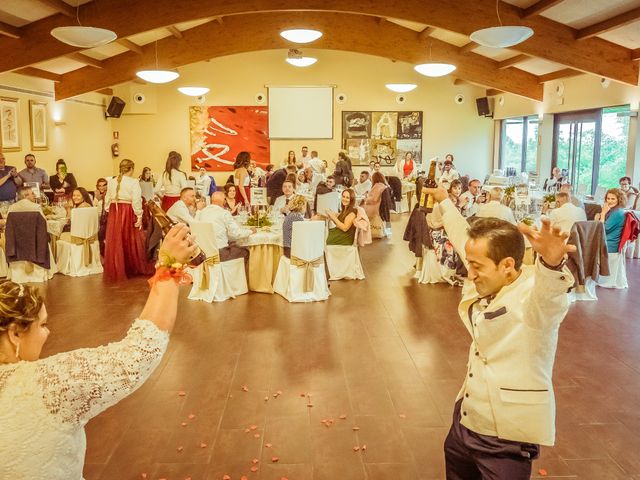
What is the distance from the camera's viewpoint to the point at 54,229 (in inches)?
304

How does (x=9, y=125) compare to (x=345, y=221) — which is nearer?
(x=345, y=221)

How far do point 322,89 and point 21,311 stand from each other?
49.3 ft

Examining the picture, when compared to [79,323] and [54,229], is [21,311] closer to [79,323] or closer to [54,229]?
[79,323]

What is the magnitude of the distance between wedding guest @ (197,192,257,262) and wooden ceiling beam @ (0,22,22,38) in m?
4.49

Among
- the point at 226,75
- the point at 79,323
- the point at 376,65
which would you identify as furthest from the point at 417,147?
the point at 79,323

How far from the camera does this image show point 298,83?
1577 centimetres

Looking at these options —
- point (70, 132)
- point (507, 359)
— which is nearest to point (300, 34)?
point (70, 132)

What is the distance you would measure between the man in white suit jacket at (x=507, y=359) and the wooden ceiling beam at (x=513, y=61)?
1084 cm

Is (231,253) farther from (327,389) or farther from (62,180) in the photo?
(62,180)

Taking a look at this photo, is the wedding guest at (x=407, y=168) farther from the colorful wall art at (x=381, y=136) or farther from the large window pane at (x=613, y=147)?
the large window pane at (x=613, y=147)

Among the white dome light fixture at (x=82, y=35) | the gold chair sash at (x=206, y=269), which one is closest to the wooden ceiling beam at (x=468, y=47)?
the white dome light fixture at (x=82, y=35)

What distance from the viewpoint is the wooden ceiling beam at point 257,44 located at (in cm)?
1216

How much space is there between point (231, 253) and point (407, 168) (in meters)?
8.74

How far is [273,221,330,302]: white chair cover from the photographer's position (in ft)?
20.4
